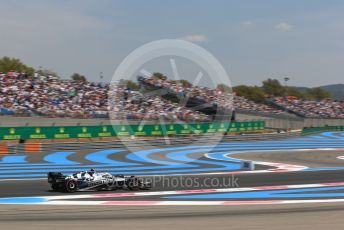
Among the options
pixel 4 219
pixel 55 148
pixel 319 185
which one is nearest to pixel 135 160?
pixel 55 148

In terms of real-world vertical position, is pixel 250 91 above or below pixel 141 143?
above

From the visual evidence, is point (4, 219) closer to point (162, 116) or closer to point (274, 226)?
point (274, 226)

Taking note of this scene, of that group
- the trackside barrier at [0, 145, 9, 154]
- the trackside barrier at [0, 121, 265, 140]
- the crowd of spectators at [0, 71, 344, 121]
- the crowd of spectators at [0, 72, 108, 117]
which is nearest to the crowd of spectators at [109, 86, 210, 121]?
the crowd of spectators at [0, 71, 344, 121]

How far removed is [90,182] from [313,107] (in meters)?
53.5

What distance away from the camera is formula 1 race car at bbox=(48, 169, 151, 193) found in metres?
13.1

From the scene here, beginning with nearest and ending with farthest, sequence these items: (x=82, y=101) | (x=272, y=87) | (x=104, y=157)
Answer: (x=104, y=157)
(x=82, y=101)
(x=272, y=87)

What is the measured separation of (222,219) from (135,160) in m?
15.2

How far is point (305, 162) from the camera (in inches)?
882

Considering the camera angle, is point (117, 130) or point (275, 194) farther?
point (117, 130)

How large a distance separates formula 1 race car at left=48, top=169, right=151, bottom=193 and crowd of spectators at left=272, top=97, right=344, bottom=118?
48.5m

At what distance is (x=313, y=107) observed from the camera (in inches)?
2478

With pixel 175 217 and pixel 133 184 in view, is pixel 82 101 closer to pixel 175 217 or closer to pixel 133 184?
pixel 133 184

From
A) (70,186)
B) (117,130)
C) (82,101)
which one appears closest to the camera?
(70,186)

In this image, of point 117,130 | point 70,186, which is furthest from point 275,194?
point 117,130
